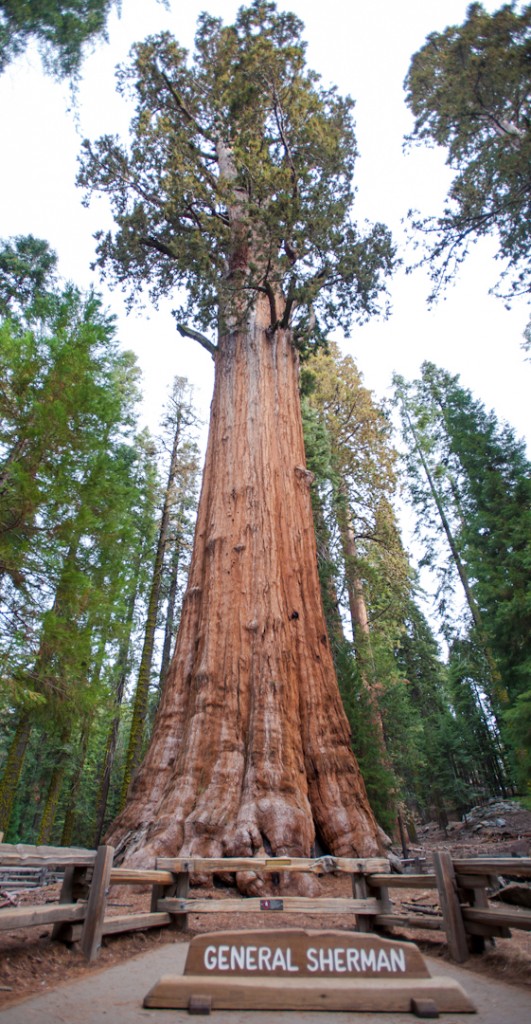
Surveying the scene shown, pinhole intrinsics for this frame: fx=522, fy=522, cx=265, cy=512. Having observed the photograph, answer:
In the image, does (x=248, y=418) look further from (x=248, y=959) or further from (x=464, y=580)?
(x=464, y=580)

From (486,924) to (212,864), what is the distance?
A: 2.08 meters

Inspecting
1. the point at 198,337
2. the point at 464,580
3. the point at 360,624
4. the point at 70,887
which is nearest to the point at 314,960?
the point at 70,887

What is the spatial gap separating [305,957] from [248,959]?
0.94 ft

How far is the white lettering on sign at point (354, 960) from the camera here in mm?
2559

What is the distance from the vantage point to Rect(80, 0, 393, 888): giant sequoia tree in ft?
20.6

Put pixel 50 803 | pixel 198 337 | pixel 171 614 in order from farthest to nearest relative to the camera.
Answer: pixel 171 614 < pixel 50 803 < pixel 198 337

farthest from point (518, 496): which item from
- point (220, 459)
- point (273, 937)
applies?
point (273, 937)

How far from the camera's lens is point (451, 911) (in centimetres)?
382

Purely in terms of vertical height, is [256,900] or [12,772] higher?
[12,772]

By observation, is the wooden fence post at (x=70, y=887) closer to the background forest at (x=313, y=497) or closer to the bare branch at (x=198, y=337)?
the background forest at (x=313, y=497)

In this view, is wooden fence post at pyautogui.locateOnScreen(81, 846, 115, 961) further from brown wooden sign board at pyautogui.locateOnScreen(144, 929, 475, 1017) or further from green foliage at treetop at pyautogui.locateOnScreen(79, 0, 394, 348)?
green foliage at treetop at pyautogui.locateOnScreen(79, 0, 394, 348)

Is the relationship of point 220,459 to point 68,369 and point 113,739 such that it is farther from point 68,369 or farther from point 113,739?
point 113,739

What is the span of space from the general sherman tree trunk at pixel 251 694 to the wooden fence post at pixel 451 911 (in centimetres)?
209

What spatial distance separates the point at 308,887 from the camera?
5480 millimetres
